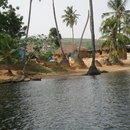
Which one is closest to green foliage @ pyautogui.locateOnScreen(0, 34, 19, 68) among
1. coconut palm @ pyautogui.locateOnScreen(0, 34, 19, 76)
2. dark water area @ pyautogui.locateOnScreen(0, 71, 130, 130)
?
coconut palm @ pyautogui.locateOnScreen(0, 34, 19, 76)

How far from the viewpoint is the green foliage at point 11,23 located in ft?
169

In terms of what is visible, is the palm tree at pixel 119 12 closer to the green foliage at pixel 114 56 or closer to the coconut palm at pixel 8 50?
the green foliage at pixel 114 56

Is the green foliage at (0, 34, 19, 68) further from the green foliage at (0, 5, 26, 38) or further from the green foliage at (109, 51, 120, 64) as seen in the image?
the green foliage at (109, 51, 120, 64)

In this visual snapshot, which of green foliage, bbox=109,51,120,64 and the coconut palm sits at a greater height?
the coconut palm

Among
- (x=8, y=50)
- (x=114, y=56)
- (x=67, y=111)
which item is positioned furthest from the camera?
(x=114, y=56)

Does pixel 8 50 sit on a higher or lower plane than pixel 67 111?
higher

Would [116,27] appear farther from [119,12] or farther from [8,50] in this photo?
[8,50]

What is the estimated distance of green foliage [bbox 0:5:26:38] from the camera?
169ft

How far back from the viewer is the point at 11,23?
53.0 metres

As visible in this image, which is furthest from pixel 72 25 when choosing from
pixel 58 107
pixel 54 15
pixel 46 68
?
pixel 58 107

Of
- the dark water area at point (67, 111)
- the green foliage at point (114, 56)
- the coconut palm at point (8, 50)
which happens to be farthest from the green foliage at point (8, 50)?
the green foliage at point (114, 56)

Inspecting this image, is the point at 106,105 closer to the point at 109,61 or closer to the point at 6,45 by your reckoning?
the point at 6,45

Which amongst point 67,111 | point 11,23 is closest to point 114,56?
point 11,23

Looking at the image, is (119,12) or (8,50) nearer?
(8,50)
